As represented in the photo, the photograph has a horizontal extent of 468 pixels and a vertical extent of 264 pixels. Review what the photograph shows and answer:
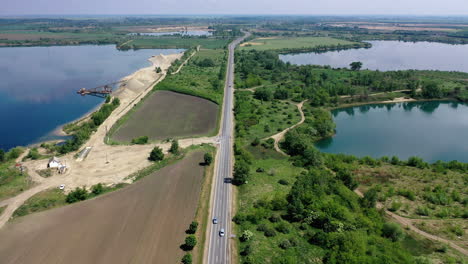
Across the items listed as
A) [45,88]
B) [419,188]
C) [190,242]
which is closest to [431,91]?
[419,188]

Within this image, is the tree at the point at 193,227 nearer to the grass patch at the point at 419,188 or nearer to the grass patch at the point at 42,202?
the grass patch at the point at 42,202

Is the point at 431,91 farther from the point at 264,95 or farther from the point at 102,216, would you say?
the point at 102,216

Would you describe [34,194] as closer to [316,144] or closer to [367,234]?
[367,234]

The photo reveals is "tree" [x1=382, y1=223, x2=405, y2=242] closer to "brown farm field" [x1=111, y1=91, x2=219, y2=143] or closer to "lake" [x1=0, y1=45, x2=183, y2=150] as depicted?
"brown farm field" [x1=111, y1=91, x2=219, y2=143]

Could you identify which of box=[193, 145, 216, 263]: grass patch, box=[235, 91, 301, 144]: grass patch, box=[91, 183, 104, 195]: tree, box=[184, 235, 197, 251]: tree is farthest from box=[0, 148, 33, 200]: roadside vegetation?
box=[235, 91, 301, 144]: grass patch

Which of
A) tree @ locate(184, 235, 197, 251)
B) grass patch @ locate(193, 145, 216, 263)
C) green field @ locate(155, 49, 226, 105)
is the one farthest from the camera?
green field @ locate(155, 49, 226, 105)

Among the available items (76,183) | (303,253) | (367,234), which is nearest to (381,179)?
(367,234)

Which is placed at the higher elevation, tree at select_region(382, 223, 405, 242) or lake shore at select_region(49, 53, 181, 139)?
lake shore at select_region(49, 53, 181, 139)
